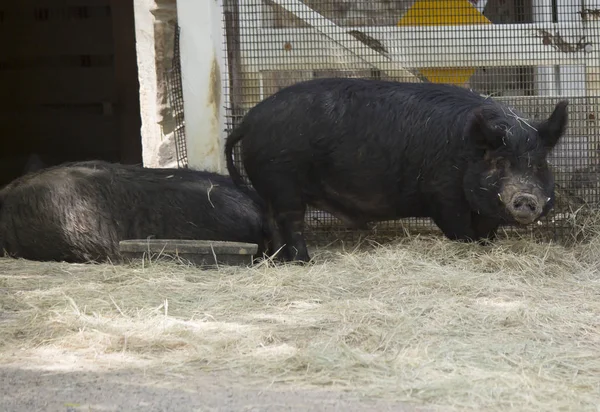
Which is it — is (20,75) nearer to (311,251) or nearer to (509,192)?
(311,251)

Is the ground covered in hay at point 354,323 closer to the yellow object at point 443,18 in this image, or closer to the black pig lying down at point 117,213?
the black pig lying down at point 117,213

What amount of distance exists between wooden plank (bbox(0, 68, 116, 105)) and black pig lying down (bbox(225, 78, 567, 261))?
607cm

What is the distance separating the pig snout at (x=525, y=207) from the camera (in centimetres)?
528

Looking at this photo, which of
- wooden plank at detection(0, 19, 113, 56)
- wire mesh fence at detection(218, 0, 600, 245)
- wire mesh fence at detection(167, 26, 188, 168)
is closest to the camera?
wire mesh fence at detection(218, 0, 600, 245)

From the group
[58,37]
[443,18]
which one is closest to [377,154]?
[443,18]

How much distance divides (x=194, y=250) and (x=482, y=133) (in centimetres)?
187

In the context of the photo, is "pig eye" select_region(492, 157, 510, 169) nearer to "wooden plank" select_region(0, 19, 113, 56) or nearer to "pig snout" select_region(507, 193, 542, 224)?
"pig snout" select_region(507, 193, 542, 224)

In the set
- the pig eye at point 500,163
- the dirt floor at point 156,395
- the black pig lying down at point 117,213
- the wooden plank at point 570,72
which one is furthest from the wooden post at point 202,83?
the dirt floor at point 156,395

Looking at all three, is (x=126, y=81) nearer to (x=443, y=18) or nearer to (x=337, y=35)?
(x=337, y=35)

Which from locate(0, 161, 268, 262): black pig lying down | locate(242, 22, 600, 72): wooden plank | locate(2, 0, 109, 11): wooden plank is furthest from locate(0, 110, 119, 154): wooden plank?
locate(0, 161, 268, 262): black pig lying down

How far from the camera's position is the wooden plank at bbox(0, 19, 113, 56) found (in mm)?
11508

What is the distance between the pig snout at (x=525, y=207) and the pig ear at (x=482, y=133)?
351mm

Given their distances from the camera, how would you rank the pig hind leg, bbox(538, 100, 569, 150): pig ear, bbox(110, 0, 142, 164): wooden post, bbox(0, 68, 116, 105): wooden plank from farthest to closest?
bbox(0, 68, 116, 105): wooden plank
bbox(110, 0, 142, 164): wooden post
the pig hind leg
bbox(538, 100, 569, 150): pig ear

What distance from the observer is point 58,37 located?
11617 mm
